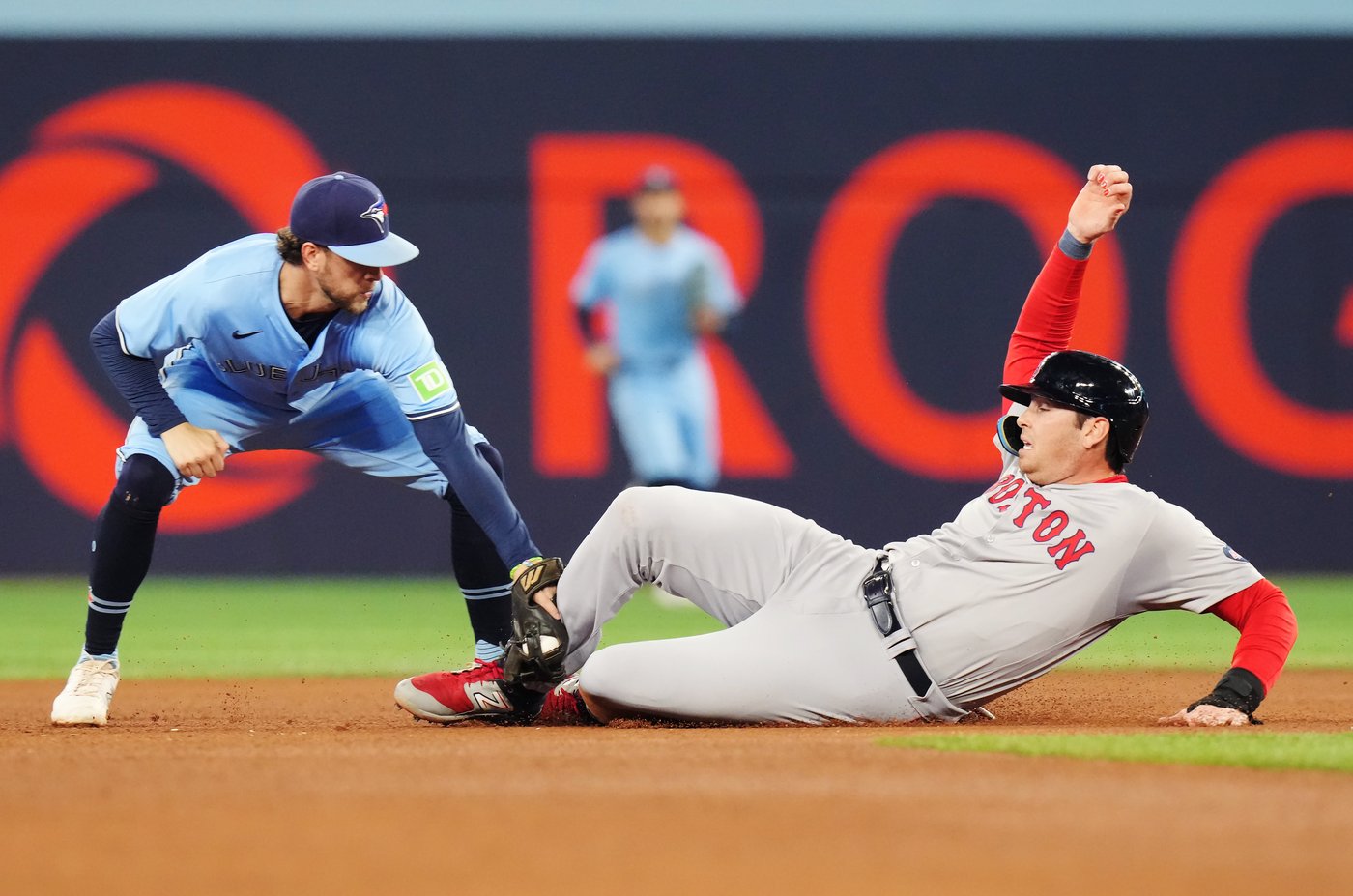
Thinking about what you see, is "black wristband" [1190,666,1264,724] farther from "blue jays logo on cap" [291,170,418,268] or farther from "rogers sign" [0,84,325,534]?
"rogers sign" [0,84,325,534]

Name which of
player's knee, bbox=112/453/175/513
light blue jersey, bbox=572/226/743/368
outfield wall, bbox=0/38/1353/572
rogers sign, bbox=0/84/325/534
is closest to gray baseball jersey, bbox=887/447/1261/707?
player's knee, bbox=112/453/175/513

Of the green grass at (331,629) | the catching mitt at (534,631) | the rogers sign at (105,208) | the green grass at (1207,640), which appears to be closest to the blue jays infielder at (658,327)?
the green grass at (331,629)

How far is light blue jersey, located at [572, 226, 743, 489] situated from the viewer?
920 centimetres

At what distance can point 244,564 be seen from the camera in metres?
9.29

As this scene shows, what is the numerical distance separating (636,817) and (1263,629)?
177 centimetres

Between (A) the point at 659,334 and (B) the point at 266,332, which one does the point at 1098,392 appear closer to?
(B) the point at 266,332

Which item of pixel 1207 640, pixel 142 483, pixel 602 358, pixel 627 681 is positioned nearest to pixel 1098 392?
pixel 627 681

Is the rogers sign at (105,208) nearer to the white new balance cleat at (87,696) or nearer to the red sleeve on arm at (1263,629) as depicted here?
the white new balance cleat at (87,696)

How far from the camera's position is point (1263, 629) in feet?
12.5

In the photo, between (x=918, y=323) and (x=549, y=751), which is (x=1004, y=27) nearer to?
(x=918, y=323)

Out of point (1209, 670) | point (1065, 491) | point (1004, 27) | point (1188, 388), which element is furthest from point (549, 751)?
point (1004, 27)

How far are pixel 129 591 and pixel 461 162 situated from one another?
5.51 m

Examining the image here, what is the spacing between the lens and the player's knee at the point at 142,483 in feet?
14.3

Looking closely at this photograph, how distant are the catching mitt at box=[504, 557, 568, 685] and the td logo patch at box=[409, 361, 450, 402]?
1.98ft
